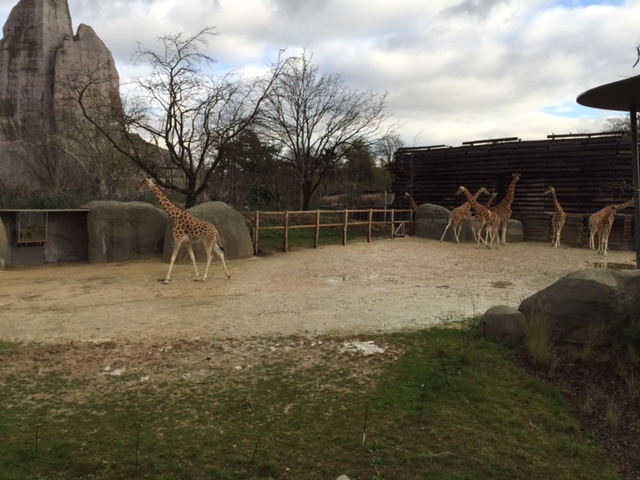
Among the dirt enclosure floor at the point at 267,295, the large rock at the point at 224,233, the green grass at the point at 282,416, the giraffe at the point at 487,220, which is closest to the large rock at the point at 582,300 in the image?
the green grass at the point at 282,416

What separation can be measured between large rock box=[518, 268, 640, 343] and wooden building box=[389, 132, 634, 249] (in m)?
13.3

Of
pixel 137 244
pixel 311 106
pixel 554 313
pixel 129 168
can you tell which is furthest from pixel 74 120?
pixel 554 313

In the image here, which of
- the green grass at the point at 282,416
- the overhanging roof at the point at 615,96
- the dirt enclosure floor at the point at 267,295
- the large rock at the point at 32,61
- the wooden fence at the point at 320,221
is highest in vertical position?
the large rock at the point at 32,61

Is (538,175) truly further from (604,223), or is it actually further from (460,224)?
(604,223)

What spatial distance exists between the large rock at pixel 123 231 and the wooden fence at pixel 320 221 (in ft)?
8.75

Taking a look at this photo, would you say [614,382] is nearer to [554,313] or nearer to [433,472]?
[554,313]

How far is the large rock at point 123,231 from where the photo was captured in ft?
38.4

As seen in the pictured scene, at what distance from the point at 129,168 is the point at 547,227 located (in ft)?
58.1

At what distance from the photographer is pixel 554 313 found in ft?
17.6

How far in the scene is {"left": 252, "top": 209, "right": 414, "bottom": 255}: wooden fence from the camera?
46.3 feet

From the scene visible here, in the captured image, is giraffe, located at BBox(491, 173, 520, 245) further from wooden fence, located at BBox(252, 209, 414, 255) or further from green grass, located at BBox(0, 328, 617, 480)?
green grass, located at BBox(0, 328, 617, 480)

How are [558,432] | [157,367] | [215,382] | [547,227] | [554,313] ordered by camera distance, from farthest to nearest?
[547,227] < [554,313] < [157,367] < [215,382] < [558,432]

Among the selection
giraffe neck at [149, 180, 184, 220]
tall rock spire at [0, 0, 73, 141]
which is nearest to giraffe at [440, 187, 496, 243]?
giraffe neck at [149, 180, 184, 220]

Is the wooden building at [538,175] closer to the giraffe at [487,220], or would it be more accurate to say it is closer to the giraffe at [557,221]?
the giraffe at [557,221]
